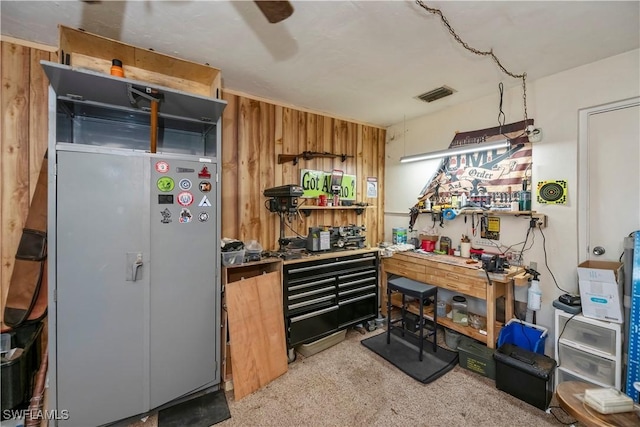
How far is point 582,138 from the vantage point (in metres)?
2.38

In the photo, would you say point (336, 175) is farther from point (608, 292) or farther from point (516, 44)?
point (608, 292)

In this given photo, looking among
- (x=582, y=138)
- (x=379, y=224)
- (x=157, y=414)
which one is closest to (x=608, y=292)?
(x=582, y=138)

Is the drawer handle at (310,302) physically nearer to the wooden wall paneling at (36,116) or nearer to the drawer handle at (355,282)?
the drawer handle at (355,282)

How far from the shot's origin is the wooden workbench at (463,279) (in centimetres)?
250

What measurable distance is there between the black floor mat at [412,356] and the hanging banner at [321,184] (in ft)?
5.99

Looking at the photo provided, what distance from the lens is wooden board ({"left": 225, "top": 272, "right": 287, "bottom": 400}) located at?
2.21 metres

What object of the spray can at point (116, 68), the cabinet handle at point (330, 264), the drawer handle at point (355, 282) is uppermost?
the spray can at point (116, 68)

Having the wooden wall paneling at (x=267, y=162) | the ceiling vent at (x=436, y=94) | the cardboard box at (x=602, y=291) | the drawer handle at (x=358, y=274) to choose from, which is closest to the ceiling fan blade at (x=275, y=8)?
the wooden wall paneling at (x=267, y=162)

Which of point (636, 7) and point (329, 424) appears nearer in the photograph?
point (636, 7)

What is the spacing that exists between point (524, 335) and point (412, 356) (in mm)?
1055

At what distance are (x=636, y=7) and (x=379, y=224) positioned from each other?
3063 mm

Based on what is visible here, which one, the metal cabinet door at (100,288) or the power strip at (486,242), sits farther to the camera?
the power strip at (486,242)

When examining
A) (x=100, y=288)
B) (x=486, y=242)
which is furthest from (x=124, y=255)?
(x=486, y=242)

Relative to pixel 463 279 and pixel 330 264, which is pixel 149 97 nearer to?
pixel 330 264
